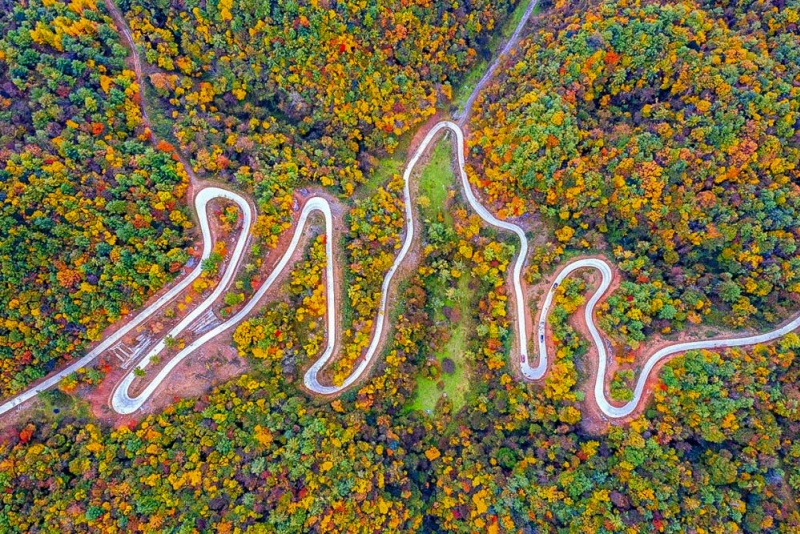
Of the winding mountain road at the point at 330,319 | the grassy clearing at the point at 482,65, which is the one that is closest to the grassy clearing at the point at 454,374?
the winding mountain road at the point at 330,319

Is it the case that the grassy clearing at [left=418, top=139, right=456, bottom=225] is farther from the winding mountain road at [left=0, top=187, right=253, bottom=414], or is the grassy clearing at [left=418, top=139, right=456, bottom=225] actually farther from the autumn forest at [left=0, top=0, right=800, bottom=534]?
the winding mountain road at [left=0, top=187, right=253, bottom=414]

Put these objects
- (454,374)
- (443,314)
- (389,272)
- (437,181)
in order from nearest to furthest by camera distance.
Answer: (454,374) → (389,272) → (443,314) → (437,181)

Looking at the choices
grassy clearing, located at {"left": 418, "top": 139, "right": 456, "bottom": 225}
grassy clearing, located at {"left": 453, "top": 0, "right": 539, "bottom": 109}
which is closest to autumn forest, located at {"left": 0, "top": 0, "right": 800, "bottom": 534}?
grassy clearing, located at {"left": 418, "top": 139, "right": 456, "bottom": 225}

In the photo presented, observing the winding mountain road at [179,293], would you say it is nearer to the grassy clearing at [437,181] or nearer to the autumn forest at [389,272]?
the autumn forest at [389,272]

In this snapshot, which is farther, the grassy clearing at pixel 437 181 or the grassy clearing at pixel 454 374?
the grassy clearing at pixel 437 181

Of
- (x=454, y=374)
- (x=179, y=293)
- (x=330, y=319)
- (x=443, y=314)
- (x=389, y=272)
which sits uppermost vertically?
(x=389, y=272)

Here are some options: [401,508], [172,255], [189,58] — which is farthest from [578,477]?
[189,58]

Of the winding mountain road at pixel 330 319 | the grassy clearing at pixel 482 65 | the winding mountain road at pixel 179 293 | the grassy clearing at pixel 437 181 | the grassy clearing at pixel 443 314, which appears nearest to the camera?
the winding mountain road at pixel 179 293

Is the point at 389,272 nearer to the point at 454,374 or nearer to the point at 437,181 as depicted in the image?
the point at 437,181

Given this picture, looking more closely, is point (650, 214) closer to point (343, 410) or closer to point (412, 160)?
point (412, 160)

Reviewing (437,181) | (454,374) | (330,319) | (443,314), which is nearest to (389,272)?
(443,314)
